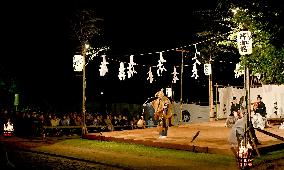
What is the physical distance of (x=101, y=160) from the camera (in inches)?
549

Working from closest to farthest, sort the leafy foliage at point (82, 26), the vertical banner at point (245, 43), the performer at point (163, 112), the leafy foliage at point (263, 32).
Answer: the leafy foliage at point (263, 32) → the vertical banner at point (245, 43) → the performer at point (163, 112) → the leafy foliage at point (82, 26)

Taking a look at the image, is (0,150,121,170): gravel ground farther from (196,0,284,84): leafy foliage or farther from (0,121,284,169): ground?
(196,0,284,84): leafy foliage

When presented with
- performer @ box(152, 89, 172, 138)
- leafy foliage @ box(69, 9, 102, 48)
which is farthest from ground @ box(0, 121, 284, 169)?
leafy foliage @ box(69, 9, 102, 48)

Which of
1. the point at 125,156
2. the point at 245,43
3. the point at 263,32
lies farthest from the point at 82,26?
the point at 263,32

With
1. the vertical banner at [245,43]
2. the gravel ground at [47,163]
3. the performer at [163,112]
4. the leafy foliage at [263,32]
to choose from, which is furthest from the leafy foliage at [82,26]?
the vertical banner at [245,43]

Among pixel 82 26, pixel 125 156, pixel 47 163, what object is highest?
pixel 82 26

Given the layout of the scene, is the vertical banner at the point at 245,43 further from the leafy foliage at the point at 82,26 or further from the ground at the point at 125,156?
the leafy foliage at the point at 82,26

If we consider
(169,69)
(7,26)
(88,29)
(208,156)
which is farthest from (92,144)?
(169,69)

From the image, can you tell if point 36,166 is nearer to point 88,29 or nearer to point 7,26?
point 88,29

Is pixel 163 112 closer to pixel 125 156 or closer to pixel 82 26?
pixel 125 156

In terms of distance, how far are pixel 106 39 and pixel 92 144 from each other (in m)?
16.9

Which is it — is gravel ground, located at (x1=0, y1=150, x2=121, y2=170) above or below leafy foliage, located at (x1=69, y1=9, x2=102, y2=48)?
below

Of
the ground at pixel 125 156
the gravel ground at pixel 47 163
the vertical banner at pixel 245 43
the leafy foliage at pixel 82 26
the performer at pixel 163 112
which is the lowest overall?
the gravel ground at pixel 47 163

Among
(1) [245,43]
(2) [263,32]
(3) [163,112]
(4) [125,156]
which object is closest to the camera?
(2) [263,32]
